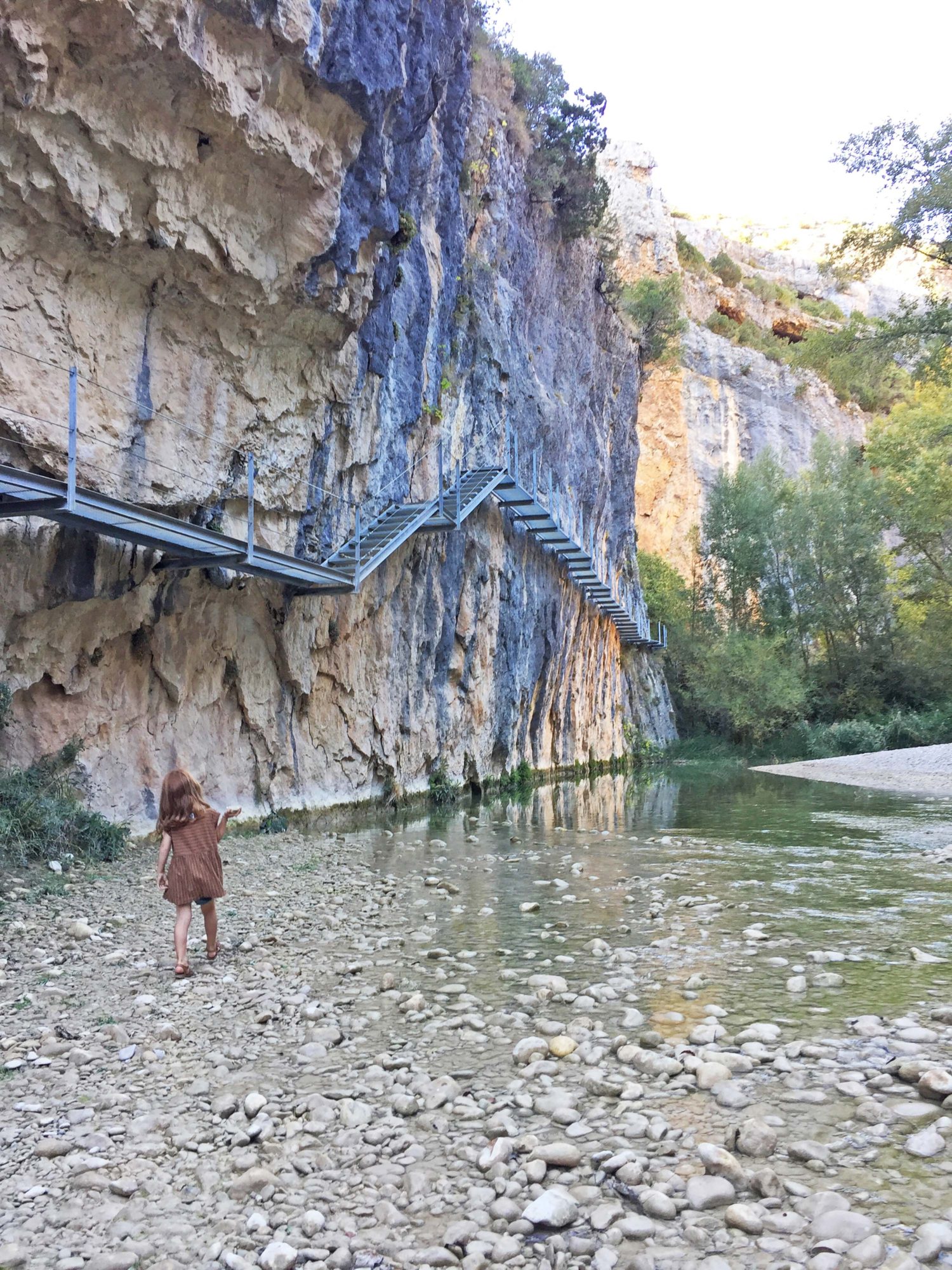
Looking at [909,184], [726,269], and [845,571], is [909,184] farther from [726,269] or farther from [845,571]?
[726,269]

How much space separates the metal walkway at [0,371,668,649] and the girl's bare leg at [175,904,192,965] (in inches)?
177

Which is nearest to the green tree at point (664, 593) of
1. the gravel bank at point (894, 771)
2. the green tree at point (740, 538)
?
the green tree at point (740, 538)

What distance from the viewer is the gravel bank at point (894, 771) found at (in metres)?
22.3

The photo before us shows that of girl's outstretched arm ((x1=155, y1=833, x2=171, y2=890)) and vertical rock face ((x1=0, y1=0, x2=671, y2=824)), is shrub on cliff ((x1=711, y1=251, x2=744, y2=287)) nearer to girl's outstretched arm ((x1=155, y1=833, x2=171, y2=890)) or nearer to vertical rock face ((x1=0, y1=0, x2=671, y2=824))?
vertical rock face ((x1=0, y1=0, x2=671, y2=824))

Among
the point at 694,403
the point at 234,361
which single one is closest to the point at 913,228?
the point at 234,361

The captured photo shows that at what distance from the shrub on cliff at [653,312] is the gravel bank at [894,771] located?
73.3ft

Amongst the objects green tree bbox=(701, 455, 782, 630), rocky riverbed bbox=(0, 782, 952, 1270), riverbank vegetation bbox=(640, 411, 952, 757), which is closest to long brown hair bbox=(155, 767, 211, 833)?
rocky riverbed bbox=(0, 782, 952, 1270)

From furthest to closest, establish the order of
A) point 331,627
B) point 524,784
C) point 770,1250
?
1. point 524,784
2. point 331,627
3. point 770,1250

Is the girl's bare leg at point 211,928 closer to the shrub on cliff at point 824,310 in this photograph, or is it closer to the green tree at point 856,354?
the green tree at point 856,354

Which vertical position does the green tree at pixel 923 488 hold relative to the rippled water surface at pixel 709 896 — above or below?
above

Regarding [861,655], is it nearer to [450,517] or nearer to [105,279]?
[450,517]

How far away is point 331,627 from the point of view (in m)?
16.0

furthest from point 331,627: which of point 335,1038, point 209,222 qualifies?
point 335,1038

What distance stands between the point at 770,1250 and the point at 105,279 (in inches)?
451
